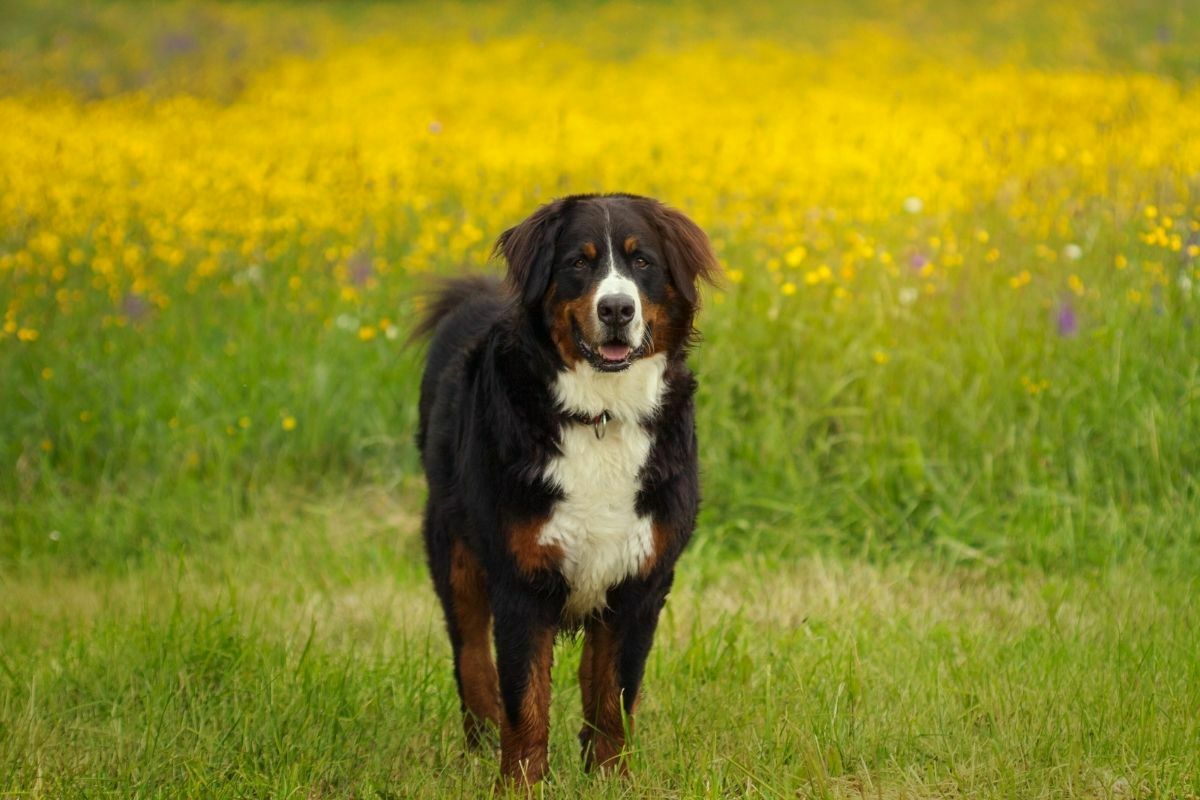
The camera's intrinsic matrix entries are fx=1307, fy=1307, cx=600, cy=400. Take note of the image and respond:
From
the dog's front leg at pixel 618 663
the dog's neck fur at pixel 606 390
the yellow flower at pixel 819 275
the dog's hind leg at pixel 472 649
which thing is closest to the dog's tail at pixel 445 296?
the dog's hind leg at pixel 472 649

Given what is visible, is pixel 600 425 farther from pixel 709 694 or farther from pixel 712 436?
pixel 712 436

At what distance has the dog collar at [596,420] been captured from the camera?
3111mm

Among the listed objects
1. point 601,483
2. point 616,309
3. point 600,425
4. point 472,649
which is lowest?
point 472,649

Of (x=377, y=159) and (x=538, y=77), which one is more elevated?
(x=538, y=77)

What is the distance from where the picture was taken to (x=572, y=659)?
12.6 feet

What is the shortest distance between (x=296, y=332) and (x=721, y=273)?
3.63 metres

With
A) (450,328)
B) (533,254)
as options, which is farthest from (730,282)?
(533,254)

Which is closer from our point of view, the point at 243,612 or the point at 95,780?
the point at 95,780

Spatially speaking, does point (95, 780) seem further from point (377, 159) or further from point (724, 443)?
point (377, 159)

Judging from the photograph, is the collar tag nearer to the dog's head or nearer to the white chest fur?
the white chest fur

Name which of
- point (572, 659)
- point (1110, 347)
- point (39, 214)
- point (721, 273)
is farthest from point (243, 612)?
point (39, 214)

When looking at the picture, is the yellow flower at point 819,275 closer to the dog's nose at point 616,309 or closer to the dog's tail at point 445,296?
the dog's tail at point 445,296

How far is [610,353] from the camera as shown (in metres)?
3.01

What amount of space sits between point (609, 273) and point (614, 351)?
0.18 meters
